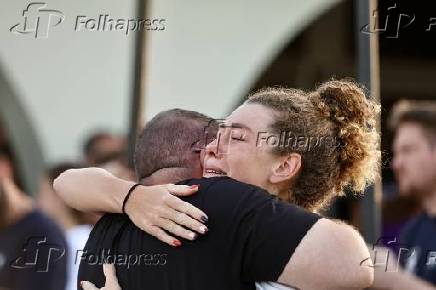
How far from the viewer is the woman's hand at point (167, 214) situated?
2.36m

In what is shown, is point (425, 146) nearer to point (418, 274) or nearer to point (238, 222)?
point (418, 274)

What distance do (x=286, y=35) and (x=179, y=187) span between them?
19.0 ft

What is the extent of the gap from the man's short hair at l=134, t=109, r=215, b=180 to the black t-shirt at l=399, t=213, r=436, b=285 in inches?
82.9

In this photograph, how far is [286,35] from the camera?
809 centimetres

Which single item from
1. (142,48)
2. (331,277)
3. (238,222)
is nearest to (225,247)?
(238,222)

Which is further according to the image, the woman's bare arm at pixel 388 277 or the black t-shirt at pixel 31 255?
the black t-shirt at pixel 31 255

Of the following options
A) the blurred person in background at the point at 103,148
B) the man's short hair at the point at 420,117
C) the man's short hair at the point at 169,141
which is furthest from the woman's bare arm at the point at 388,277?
the blurred person in background at the point at 103,148

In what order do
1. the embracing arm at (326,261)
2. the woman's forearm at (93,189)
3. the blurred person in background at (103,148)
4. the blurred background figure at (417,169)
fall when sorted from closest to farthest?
the embracing arm at (326,261) < the woman's forearm at (93,189) < the blurred background figure at (417,169) < the blurred person in background at (103,148)

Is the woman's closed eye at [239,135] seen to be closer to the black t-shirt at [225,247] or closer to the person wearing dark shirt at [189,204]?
the person wearing dark shirt at [189,204]

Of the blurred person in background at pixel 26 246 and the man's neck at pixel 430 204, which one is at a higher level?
the man's neck at pixel 430 204

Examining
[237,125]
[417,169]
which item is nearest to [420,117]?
[417,169]

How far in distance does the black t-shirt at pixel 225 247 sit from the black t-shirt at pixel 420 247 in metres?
2.34

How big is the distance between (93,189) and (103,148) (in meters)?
3.39

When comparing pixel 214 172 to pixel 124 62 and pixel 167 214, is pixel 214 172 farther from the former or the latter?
pixel 124 62
